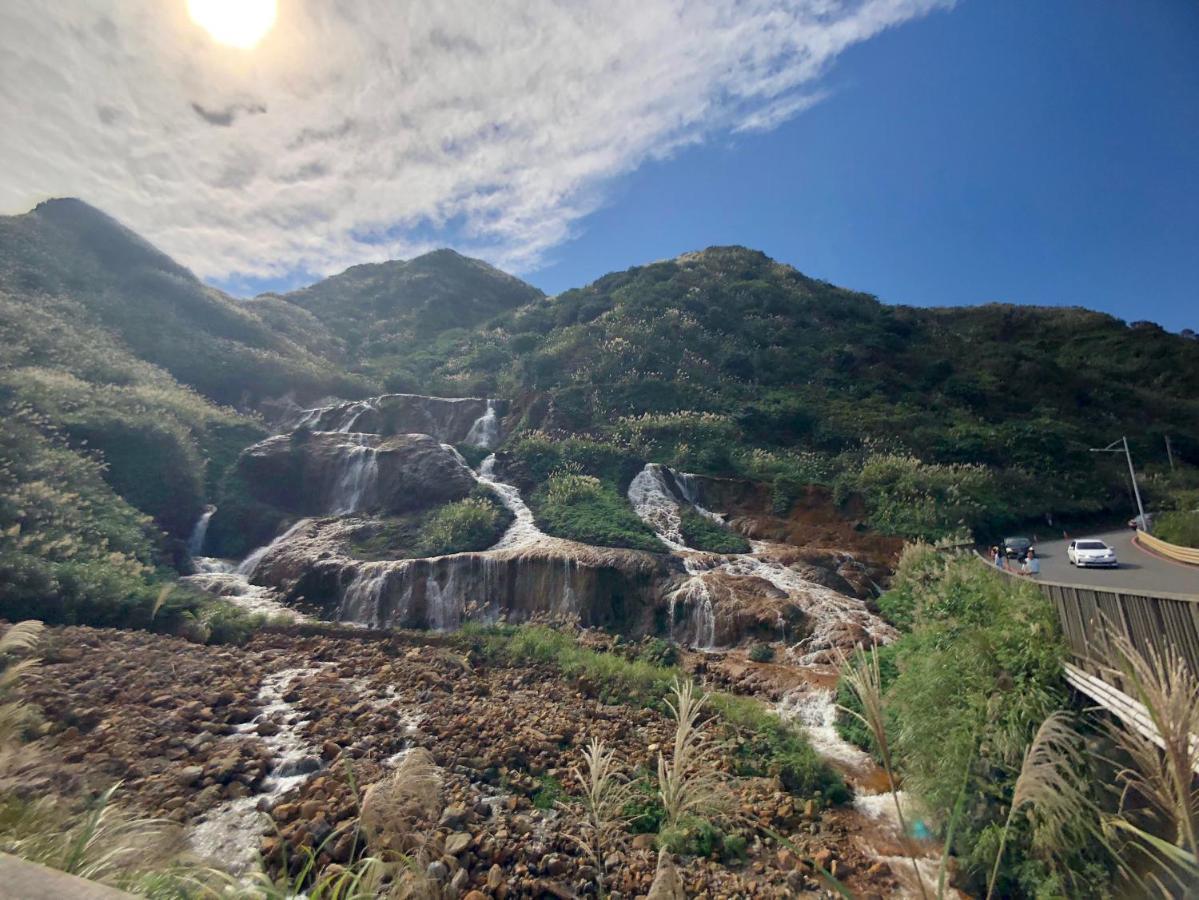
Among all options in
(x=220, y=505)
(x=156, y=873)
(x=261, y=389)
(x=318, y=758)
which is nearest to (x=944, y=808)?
(x=156, y=873)

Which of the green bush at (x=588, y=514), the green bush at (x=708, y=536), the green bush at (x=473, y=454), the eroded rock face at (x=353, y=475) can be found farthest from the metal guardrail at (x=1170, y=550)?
the green bush at (x=473, y=454)

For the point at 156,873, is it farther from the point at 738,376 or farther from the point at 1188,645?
the point at 738,376

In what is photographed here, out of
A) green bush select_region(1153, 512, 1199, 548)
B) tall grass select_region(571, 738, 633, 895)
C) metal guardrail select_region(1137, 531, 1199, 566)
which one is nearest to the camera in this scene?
tall grass select_region(571, 738, 633, 895)

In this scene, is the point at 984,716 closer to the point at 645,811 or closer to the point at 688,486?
the point at 645,811

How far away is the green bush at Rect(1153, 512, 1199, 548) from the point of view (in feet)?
65.0

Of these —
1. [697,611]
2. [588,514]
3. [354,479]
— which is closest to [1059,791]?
[697,611]

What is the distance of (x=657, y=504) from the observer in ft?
93.5

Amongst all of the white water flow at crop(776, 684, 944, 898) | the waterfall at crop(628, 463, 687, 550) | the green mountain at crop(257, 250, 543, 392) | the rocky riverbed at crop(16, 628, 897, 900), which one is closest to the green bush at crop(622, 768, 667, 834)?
the rocky riverbed at crop(16, 628, 897, 900)

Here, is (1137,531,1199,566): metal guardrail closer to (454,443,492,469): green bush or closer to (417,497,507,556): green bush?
(417,497,507,556): green bush

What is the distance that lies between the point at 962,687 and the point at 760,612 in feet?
31.2

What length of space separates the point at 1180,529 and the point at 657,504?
19.6 m

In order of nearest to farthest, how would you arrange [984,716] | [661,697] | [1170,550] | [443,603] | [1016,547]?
[984,716] → [661,697] → [1170,550] → [443,603] → [1016,547]

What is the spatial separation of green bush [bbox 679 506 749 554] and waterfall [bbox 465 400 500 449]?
51.4 ft

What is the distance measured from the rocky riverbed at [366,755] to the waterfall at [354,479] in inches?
541
